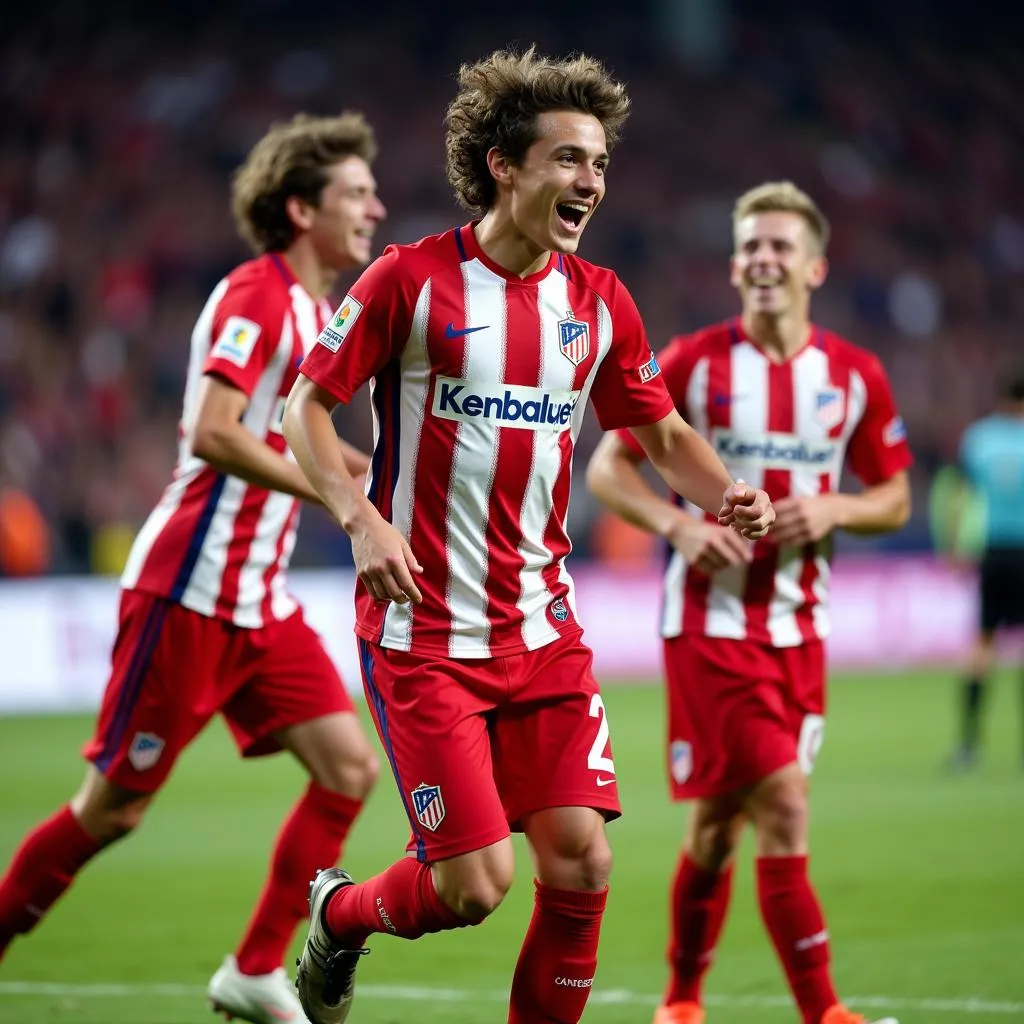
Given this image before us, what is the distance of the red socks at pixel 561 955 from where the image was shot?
3773 mm

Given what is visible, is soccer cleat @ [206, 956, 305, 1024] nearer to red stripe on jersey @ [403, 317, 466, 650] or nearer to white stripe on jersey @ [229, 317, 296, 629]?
white stripe on jersey @ [229, 317, 296, 629]

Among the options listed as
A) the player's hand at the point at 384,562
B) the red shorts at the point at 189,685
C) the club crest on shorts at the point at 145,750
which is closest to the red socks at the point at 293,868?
the red shorts at the point at 189,685

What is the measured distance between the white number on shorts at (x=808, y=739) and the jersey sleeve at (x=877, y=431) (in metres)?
0.79

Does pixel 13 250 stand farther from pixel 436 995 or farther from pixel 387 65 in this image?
pixel 436 995

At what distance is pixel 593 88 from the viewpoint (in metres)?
3.84

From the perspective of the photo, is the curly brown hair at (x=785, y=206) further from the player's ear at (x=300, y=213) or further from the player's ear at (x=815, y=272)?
the player's ear at (x=300, y=213)

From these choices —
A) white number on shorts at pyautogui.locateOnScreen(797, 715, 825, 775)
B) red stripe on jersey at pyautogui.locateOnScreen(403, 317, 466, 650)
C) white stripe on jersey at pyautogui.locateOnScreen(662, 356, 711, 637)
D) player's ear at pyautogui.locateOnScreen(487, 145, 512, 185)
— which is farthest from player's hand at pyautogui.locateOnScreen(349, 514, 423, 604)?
white number on shorts at pyautogui.locateOnScreen(797, 715, 825, 775)

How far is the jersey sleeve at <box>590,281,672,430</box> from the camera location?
13.3 ft

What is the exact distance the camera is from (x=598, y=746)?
386cm

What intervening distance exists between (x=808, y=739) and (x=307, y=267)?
81.8 inches

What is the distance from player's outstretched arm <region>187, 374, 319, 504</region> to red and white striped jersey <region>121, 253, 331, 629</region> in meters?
0.06

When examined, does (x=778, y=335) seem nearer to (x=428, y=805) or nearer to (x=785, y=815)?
(x=785, y=815)

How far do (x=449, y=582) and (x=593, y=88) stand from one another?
1161 millimetres

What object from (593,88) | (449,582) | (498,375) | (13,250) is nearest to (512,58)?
(593,88)
